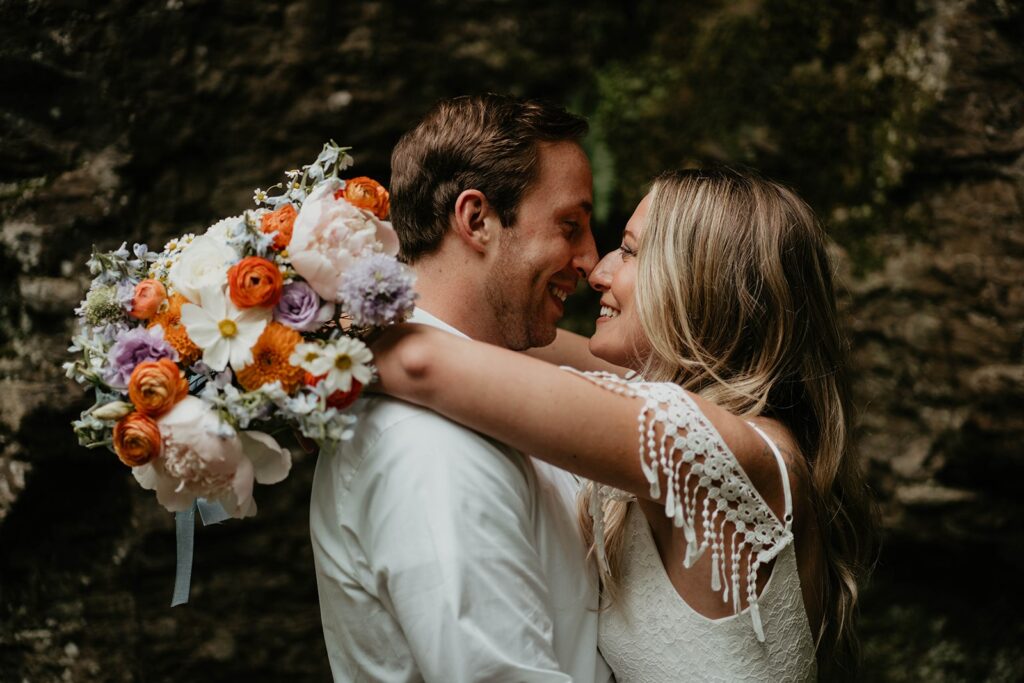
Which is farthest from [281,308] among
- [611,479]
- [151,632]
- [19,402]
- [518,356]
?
[151,632]

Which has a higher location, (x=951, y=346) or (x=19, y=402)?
(x=951, y=346)

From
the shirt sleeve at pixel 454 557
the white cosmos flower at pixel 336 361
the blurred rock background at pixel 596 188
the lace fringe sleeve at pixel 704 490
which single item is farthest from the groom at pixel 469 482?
the blurred rock background at pixel 596 188

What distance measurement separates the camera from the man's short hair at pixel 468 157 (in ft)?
9.35

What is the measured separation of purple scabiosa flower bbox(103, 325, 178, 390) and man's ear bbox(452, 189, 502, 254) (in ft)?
3.15

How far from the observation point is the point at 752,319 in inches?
106

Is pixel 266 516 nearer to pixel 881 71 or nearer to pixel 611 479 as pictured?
pixel 611 479

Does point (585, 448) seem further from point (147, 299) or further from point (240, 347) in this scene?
point (147, 299)

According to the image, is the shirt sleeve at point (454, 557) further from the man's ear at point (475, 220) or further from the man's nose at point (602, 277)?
the man's nose at point (602, 277)

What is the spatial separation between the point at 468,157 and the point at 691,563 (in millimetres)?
1338

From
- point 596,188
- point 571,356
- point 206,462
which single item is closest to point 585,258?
point 571,356

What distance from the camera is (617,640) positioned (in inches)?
103

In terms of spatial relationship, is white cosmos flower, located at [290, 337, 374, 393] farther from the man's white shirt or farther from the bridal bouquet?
the man's white shirt

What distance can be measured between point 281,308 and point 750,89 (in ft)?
10.4

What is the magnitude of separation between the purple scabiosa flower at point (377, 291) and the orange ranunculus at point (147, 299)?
0.49 meters
